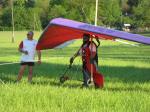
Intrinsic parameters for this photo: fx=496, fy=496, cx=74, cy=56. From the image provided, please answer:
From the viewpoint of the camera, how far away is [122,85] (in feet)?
43.1

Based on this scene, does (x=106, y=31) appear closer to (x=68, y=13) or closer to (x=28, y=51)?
(x=28, y=51)

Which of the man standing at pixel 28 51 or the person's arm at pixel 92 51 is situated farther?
the man standing at pixel 28 51

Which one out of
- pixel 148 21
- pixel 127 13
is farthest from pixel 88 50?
pixel 127 13

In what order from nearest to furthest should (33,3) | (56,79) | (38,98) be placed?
(38,98)
(56,79)
(33,3)

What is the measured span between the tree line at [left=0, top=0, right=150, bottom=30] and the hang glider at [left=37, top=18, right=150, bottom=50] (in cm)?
7933

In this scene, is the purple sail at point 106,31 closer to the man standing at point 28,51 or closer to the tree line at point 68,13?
the man standing at point 28,51

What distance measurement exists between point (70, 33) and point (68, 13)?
96.0 meters

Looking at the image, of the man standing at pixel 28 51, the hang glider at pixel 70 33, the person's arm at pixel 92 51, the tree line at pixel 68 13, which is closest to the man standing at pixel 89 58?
the person's arm at pixel 92 51

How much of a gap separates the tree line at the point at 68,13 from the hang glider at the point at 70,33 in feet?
260

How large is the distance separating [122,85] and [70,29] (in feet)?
7.12

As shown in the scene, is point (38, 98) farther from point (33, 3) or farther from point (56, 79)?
point (33, 3)

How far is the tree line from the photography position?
338 ft

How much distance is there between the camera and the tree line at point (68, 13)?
103156mm

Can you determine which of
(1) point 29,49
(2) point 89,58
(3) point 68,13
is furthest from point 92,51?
(3) point 68,13
